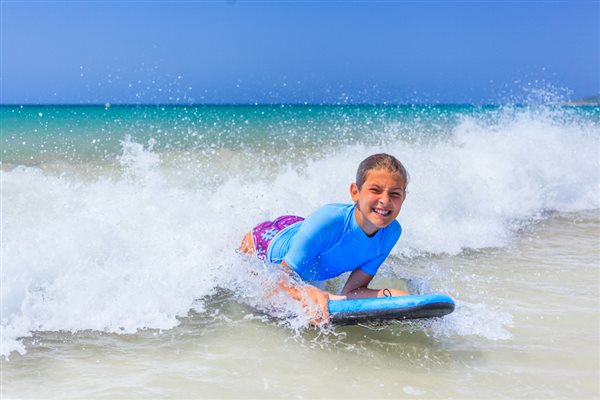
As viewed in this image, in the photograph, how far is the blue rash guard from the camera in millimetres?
3621

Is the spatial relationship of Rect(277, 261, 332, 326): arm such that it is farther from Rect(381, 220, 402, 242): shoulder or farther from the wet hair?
the wet hair

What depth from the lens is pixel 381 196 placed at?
3.45 metres

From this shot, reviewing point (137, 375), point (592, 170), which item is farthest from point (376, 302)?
point (592, 170)

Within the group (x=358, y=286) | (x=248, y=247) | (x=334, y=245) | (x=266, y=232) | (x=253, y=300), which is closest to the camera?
(x=334, y=245)

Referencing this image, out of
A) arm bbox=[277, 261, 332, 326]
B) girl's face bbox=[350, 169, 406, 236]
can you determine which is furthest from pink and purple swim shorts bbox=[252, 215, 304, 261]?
girl's face bbox=[350, 169, 406, 236]

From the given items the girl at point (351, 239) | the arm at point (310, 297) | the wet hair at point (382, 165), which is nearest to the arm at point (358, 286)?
the girl at point (351, 239)

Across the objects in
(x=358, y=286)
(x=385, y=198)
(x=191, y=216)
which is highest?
(x=191, y=216)

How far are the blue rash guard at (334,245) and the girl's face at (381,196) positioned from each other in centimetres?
16

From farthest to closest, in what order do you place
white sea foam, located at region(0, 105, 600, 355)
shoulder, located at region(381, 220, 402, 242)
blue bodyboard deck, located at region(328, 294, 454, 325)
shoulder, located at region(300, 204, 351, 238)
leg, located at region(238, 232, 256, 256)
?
leg, located at region(238, 232, 256, 256) → white sea foam, located at region(0, 105, 600, 355) → shoulder, located at region(381, 220, 402, 242) → shoulder, located at region(300, 204, 351, 238) → blue bodyboard deck, located at region(328, 294, 454, 325)

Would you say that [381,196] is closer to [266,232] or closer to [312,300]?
[312,300]

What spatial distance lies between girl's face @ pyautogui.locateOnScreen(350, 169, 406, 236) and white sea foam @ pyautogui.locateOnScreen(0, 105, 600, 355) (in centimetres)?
92

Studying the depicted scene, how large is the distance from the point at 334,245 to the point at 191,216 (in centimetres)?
244

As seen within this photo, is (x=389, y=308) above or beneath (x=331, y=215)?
beneath

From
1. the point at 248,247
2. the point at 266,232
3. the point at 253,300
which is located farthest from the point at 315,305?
the point at 248,247
